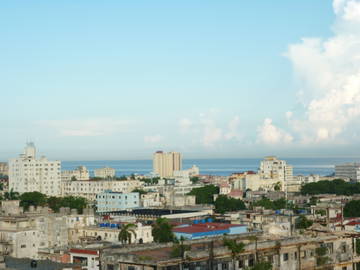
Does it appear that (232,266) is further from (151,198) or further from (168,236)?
(151,198)

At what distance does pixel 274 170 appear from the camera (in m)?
170

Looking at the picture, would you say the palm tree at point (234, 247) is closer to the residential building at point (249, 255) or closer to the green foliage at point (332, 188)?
the residential building at point (249, 255)

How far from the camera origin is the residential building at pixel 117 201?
9844 centimetres

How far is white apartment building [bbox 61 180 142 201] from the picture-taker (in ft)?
425

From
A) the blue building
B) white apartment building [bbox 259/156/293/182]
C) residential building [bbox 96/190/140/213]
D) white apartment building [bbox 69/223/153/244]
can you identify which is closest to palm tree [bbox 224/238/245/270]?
the blue building

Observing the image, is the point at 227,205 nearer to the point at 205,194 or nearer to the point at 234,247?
the point at 205,194

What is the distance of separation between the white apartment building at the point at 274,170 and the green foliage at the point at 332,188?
34584 millimetres

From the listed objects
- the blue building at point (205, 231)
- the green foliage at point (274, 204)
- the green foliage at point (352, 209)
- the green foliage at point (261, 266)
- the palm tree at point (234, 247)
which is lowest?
the green foliage at point (274, 204)

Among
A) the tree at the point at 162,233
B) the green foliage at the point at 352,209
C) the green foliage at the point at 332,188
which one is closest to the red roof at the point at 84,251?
the tree at the point at 162,233

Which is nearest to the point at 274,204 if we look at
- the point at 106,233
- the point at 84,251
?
the point at 106,233

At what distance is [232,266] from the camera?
27094 millimetres

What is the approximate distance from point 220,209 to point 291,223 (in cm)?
3347

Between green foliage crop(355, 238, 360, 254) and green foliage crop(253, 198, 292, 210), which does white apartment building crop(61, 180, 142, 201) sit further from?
green foliage crop(355, 238, 360, 254)

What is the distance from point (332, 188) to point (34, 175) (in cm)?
6281
